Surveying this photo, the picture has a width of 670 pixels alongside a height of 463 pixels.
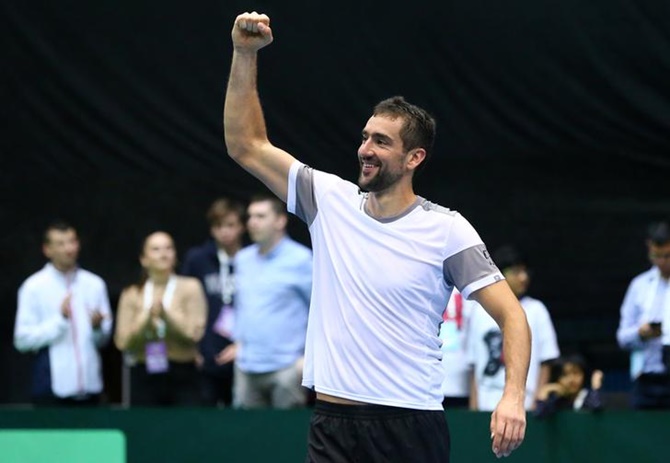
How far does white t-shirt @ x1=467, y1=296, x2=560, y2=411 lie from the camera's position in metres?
8.96

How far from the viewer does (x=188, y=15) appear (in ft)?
34.1

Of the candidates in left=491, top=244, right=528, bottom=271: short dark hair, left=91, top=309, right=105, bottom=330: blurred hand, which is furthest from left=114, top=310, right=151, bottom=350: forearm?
left=491, top=244, right=528, bottom=271: short dark hair

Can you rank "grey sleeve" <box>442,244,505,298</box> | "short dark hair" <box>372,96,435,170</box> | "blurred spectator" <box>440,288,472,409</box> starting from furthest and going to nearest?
1. "blurred spectator" <box>440,288,472,409</box>
2. "short dark hair" <box>372,96,435,170</box>
3. "grey sleeve" <box>442,244,505,298</box>

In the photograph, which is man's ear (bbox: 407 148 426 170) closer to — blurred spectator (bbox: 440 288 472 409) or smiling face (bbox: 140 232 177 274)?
blurred spectator (bbox: 440 288 472 409)

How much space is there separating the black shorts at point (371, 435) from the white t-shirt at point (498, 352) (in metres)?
3.59

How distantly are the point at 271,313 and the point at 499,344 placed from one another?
4.70ft

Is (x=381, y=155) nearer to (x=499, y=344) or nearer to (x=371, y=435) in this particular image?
(x=371, y=435)

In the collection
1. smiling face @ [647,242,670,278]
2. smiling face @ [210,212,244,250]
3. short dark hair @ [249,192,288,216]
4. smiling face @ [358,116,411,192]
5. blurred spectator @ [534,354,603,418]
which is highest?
short dark hair @ [249,192,288,216]

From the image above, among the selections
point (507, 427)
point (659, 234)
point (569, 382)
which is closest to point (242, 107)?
point (507, 427)

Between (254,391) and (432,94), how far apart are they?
2275 mm

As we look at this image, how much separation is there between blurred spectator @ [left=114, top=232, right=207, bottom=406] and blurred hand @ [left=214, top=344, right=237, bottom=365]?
0.20 m

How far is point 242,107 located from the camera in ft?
18.3

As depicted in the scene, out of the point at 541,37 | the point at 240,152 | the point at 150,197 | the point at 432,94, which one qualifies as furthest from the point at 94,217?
the point at 240,152

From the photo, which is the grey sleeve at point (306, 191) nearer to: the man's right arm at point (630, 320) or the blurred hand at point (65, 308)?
the man's right arm at point (630, 320)
